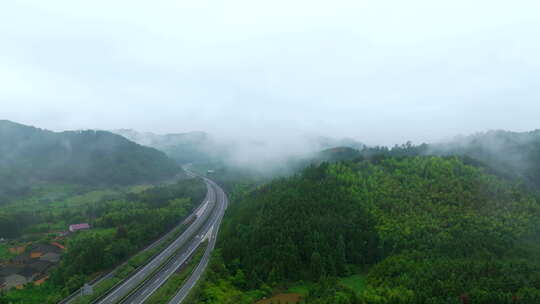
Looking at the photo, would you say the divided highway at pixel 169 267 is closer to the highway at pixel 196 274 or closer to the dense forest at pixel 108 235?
the highway at pixel 196 274

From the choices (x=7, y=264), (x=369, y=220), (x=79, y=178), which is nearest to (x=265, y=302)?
(x=369, y=220)

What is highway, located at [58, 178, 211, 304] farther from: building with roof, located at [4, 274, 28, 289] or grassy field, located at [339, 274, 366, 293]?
grassy field, located at [339, 274, 366, 293]

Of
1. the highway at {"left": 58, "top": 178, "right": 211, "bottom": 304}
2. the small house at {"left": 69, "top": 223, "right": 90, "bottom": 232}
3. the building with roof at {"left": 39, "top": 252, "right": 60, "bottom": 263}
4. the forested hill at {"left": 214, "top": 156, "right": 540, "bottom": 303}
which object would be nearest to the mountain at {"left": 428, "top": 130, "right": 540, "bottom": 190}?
the forested hill at {"left": 214, "top": 156, "right": 540, "bottom": 303}

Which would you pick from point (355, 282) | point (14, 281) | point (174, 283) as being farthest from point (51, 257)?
point (355, 282)

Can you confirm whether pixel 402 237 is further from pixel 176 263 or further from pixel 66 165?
pixel 66 165

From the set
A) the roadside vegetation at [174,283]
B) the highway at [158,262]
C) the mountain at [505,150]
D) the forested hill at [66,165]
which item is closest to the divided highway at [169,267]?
the highway at [158,262]
